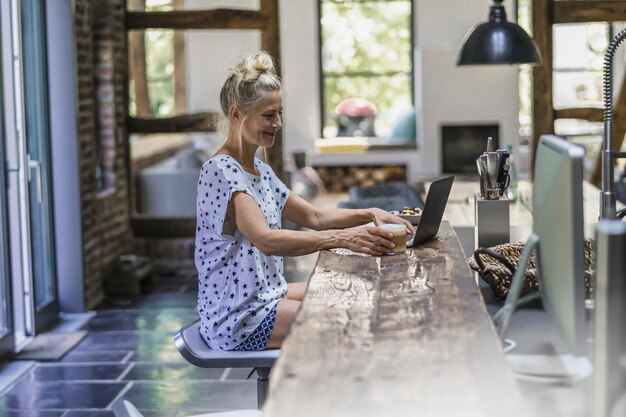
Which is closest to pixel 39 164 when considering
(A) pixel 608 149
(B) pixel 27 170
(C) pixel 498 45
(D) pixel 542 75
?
(B) pixel 27 170

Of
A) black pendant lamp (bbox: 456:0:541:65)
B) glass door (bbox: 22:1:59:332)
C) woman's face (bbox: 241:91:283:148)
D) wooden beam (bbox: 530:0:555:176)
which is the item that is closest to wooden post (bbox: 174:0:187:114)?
wooden beam (bbox: 530:0:555:176)

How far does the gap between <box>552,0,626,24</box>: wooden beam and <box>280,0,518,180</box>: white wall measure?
4941 mm

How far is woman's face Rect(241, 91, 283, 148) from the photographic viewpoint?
10.7ft

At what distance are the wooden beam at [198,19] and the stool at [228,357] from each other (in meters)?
4.40

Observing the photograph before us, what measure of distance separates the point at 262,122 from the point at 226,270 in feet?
1.50

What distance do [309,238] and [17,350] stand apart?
9.38 ft

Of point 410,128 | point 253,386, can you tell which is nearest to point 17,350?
point 253,386

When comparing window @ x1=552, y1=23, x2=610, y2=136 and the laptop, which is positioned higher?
window @ x1=552, y1=23, x2=610, y2=136

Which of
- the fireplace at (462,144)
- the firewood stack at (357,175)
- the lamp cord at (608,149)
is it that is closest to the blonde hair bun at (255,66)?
the lamp cord at (608,149)

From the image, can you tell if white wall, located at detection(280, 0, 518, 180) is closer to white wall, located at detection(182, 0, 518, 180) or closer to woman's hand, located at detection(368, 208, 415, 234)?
white wall, located at detection(182, 0, 518, 180)

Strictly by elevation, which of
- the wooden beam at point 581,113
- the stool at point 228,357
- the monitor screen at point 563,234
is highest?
the wooden beam at point 581,113

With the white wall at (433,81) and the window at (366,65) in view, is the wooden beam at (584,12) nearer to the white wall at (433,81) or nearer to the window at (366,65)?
the white wall at (433,81)

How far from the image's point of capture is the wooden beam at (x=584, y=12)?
7.02m

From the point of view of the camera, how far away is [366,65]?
44.2ft
